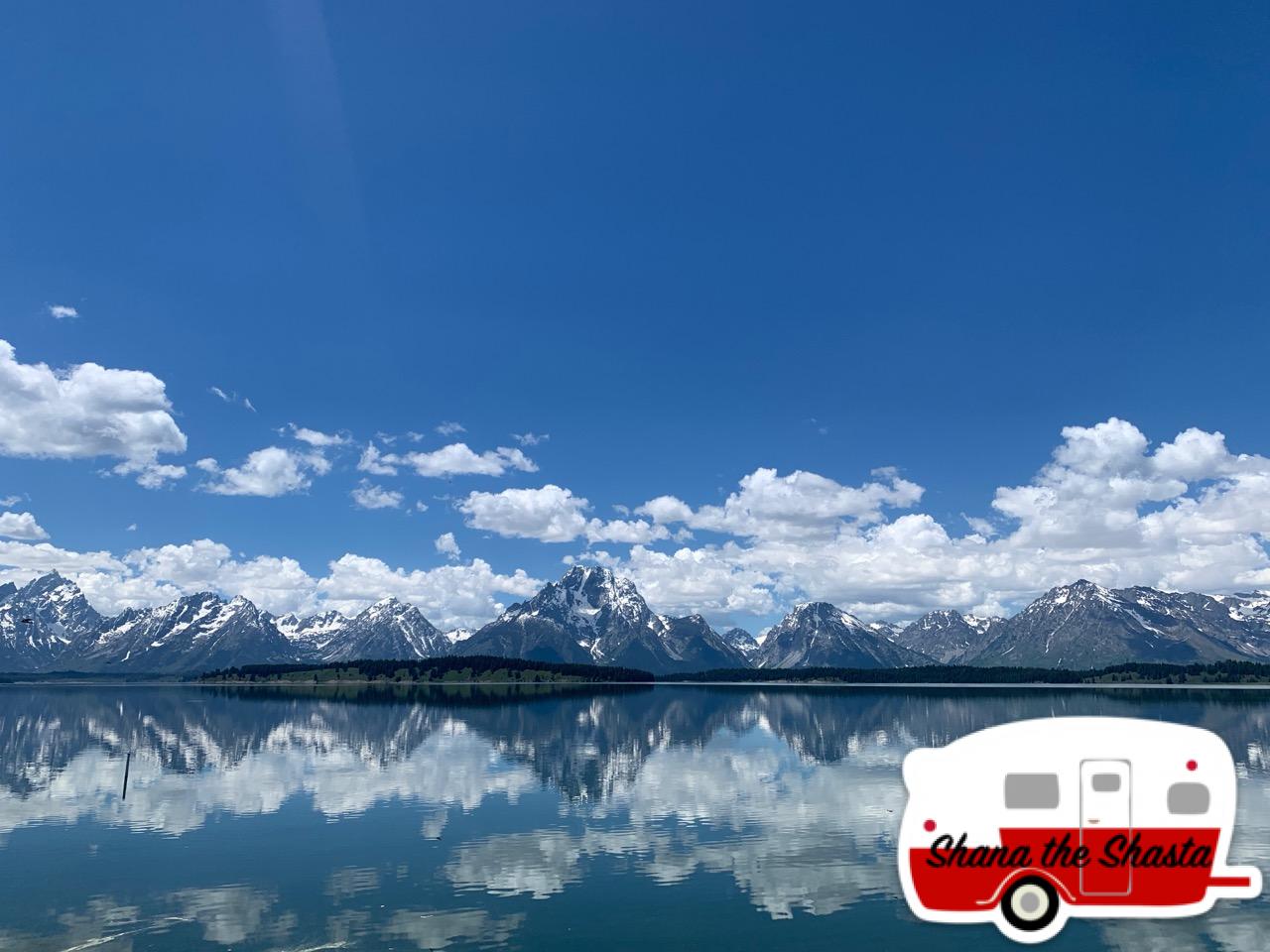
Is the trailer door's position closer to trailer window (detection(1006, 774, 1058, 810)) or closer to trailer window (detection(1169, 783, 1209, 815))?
trailer window (detection(1006, 774, 1058, 810))

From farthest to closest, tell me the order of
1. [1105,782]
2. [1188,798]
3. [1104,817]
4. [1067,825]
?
[1067,825] < [1105,782] < [1104,817] < [1188,798]

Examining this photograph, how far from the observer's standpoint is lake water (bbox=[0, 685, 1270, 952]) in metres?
43.1

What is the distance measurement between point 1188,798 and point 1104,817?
3152 mm

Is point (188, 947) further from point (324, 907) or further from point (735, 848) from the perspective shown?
point (735, 848)

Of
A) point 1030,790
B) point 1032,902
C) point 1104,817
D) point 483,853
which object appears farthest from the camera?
point 483,853

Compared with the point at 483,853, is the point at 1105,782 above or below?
above

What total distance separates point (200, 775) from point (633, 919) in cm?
8787

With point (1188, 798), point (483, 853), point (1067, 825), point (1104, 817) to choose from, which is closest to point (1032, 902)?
point (1067, 825)

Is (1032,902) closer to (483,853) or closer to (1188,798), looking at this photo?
(1188,798)

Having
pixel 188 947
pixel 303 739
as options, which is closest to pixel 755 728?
pixel 303 739

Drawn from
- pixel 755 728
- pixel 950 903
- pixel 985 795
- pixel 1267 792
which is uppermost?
pixel 985 795

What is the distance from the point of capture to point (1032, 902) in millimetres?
29297

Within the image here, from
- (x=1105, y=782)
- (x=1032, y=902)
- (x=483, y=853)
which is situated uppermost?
(x=1105, y=782)

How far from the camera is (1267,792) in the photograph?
8331 centimetres
